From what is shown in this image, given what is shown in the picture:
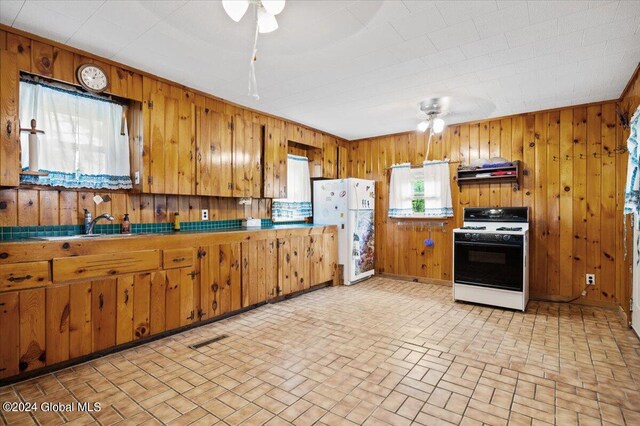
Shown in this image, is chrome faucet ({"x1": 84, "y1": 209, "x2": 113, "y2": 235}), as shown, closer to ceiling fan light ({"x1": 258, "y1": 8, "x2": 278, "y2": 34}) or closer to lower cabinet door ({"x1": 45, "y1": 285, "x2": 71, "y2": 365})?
lower cabinet door ({"x1": 45, "y1": 285, "x2": 71, "y2": 365})

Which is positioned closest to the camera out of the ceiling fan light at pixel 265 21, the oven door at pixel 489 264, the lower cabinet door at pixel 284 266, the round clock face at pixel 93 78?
the ceiling fan light at pixel 265 21

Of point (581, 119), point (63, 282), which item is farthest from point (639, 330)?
point (63, 282)

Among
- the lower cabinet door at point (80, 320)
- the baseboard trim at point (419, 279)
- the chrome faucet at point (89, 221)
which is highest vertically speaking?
the chrome faucet at point (89, 221)

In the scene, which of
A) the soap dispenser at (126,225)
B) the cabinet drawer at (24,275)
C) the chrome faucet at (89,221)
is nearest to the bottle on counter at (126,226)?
the soap dispenser at (126,225)

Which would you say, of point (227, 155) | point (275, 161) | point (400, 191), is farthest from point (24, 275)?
point (400, 191)

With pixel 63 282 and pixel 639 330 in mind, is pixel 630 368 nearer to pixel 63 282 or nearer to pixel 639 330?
pixel 639 330

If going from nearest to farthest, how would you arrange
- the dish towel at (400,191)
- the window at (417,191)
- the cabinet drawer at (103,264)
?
1. the cabinet drawer at (103,264)
2. the window at (417,191)
3. the dish towel at (400,191)

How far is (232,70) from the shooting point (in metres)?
3.04

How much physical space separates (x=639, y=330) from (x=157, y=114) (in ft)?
15.9

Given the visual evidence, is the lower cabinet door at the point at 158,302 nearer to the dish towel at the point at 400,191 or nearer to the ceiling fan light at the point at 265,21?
the ceiling fan light at the point at 265,21

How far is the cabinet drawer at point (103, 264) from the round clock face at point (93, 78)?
4.79ft

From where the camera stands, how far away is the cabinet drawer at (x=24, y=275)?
210cm

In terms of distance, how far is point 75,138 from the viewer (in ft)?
9.25

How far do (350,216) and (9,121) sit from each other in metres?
3.83
